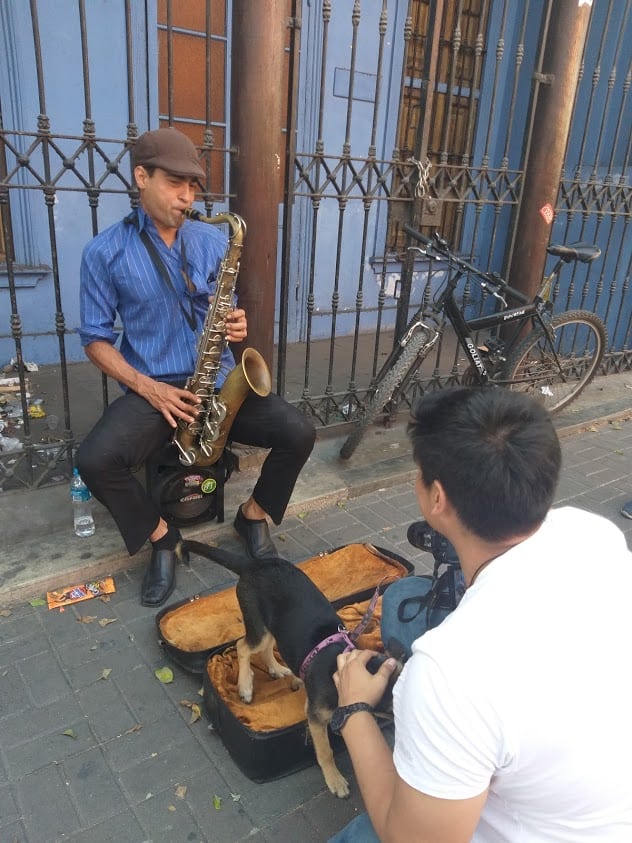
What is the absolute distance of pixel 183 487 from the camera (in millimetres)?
3330

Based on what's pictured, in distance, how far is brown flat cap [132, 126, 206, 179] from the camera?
290cm

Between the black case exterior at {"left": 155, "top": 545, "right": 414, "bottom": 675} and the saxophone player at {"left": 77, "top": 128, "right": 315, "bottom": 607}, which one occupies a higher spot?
the saxophone player at {"left": 77, "top": 128, "right": 315, "bottom": 607}

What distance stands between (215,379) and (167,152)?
1081mm

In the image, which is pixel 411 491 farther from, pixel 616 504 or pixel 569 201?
pixel 569 201

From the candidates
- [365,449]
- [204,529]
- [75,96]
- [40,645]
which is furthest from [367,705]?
[75,96]

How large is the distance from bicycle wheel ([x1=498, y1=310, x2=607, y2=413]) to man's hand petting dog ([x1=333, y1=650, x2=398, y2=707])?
→ 3963 mm

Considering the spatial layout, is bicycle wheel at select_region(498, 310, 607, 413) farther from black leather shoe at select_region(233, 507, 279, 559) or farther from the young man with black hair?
the young man with black hair

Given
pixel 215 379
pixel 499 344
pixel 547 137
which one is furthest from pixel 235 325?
pixel 547 137

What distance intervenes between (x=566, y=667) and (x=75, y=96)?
5.96 m

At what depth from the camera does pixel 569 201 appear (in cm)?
551

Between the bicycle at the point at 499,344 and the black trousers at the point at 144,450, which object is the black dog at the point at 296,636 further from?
the bicycle at the point at 499,344

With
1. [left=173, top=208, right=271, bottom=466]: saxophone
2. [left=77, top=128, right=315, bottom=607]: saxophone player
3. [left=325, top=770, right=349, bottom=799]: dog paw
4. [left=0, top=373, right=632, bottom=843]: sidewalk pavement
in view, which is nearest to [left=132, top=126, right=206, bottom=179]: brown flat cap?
[left=77, top=128, right=315, bottom=607]: saxophone player

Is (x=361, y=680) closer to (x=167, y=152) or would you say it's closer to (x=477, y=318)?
(x=167, y=152)

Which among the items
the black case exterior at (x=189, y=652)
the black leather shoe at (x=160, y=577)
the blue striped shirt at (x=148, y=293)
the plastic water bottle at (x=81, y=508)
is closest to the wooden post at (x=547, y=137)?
the blue striped shirt at (x=148, y=293)
